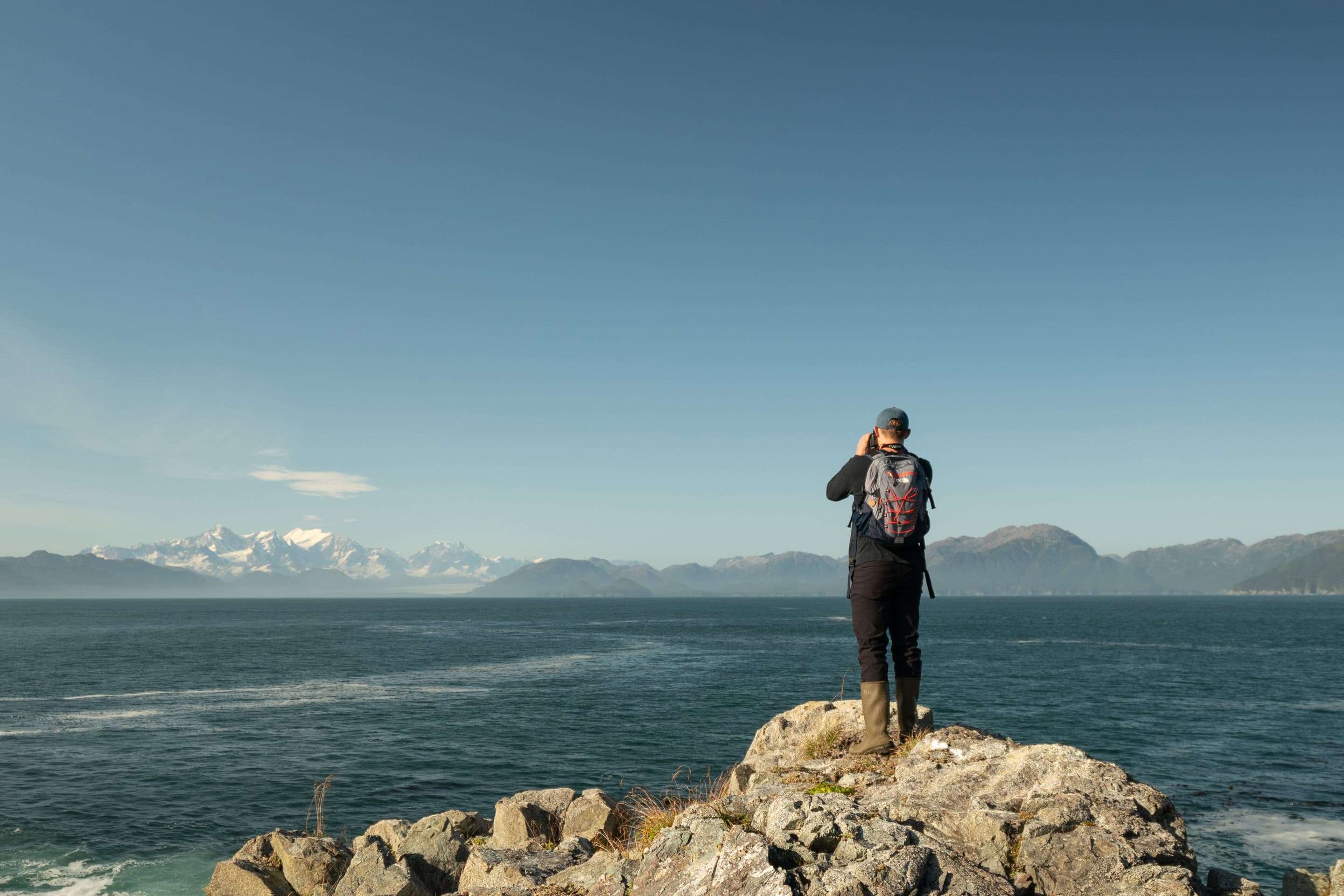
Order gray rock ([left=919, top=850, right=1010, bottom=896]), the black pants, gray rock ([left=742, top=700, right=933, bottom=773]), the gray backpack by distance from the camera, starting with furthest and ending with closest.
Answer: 1. gray rock ([left=742, top=700, right=933, bottom=773])
2. the black pants
3. the gray backpack
4. gray rock ([left=919, top=850, right=1010, bottom=896])

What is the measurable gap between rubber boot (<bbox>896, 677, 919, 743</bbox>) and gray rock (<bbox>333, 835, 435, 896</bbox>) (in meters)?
9.98

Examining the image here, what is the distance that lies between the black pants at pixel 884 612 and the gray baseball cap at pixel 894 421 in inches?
61.3

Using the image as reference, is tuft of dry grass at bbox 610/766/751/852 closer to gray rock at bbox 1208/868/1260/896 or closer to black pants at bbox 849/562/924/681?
black pants at bbox 849/562/924/681

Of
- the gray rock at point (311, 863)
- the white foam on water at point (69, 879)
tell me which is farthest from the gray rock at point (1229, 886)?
the white foam on water at point (69, 879)

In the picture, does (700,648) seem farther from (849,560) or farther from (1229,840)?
(849,560)

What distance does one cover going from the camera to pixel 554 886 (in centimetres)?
832

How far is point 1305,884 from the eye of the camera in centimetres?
984

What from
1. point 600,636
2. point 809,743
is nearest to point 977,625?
point 600,636

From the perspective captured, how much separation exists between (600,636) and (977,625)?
72978mm

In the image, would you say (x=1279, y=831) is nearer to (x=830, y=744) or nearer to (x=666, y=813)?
(x=830, y=744)

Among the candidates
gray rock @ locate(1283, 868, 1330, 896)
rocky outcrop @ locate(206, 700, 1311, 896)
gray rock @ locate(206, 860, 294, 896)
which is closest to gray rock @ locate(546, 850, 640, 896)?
rocky outcrop @ locate(206, 700, 1311, 896)

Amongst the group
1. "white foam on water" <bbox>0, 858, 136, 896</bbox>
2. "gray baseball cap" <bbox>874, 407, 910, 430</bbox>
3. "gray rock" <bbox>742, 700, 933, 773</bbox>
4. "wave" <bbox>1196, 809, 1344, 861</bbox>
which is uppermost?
"gray baseball cap" <bbox>874, 407, 910, 430</bbox>

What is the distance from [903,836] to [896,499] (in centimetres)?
349

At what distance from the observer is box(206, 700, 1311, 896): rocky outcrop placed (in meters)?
6.37
